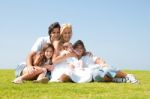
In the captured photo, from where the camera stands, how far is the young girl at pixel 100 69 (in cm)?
1314

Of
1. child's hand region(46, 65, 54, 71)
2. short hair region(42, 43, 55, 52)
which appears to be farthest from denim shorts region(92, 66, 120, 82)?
short hair region(42, 43, 55, 52)

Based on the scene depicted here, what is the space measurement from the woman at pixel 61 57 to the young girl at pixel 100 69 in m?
0.38

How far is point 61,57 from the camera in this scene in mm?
13055

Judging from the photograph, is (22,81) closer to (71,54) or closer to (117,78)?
(71,54)

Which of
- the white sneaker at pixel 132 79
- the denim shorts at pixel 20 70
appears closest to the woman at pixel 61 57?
the denim shorts at pixel 20 70

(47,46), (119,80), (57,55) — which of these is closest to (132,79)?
(119,80)

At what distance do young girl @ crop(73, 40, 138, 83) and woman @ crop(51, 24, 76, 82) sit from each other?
1.25 ft

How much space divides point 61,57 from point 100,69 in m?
1.29

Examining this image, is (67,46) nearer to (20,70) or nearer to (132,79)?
(20,70)

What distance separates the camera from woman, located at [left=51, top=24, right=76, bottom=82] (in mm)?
12789

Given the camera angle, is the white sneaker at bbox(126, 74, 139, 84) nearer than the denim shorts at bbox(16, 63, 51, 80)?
Yes

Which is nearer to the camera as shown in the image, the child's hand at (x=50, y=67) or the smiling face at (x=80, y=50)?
the child's hand at (x=50, y=67)

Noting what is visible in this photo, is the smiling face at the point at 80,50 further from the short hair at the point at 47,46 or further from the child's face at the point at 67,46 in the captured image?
the short hair at the point at 47,46

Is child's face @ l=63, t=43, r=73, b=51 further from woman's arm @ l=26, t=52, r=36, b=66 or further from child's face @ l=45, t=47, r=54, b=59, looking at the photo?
woman's arm @ l=26, t=52, r=36, b=66
